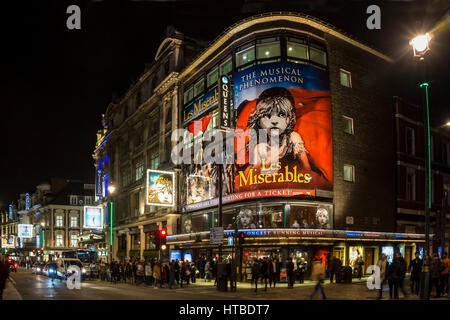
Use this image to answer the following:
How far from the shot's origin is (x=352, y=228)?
3372cm

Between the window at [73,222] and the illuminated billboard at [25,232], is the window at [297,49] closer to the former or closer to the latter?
the illuminated billboard at [25,232]

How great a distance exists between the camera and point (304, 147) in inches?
1234

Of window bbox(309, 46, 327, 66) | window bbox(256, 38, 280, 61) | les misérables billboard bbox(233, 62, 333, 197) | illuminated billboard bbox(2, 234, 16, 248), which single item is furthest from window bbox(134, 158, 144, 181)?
illuminated billboard bbox(2, 234, 16, 248)

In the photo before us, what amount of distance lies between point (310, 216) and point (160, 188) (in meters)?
15.4

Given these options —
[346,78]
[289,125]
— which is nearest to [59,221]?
[346,78]

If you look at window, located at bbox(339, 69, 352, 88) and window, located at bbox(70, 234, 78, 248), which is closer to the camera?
window, located at bbox(339, 69, 352, 88)

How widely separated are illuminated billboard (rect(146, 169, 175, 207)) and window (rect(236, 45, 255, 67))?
12.8 meters

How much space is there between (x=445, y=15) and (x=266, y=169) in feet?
48.8

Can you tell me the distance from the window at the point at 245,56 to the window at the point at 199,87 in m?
6.10

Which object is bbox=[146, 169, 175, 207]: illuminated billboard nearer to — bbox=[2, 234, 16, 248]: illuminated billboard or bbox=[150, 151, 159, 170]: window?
bbox=[150, 151, 159, 170]: window

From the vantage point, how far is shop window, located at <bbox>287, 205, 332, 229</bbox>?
30922mm

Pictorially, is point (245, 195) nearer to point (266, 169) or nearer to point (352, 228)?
point (266, 169)

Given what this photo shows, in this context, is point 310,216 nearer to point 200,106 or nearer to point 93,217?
point 200,106

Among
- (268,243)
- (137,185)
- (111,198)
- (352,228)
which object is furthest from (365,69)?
(111,198)
